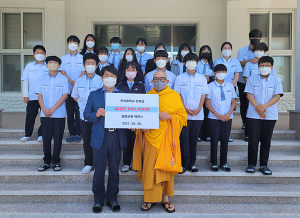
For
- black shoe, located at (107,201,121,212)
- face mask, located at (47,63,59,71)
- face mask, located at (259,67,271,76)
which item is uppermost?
face mask, located at (47,63,59,71)

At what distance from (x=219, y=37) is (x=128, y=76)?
6.36 m

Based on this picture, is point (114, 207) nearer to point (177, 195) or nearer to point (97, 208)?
point (97, 208)

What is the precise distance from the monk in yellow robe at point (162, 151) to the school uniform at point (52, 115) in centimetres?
157

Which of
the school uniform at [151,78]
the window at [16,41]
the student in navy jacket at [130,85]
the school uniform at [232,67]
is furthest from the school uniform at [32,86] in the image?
the window at [16,41]

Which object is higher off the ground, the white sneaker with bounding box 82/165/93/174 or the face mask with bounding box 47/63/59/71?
the face mask with bounding box 47/63/59/71

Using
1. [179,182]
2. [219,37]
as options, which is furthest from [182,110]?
[219,37]

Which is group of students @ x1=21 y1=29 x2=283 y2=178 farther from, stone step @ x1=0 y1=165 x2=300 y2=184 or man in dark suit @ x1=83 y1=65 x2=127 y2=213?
man in dark suit @ x1=83 y1=65 x2=127 y2=213

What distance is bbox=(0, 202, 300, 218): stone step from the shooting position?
346 centimetres

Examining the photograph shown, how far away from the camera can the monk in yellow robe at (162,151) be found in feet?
11.1

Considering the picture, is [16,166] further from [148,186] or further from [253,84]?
[253,84]

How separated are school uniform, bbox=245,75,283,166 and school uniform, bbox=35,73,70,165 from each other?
3.22 m

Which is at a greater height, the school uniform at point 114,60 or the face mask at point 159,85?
the school uniform at point 114,60

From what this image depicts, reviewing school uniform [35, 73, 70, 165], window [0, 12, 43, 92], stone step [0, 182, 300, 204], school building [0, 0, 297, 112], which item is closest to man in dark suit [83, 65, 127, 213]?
stone step [0, 182, 300, 204]

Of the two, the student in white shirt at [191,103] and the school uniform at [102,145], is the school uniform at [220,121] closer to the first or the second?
the student in white shirt at [191,103]
